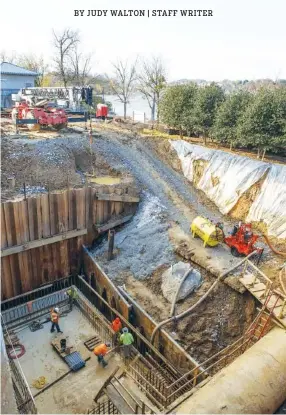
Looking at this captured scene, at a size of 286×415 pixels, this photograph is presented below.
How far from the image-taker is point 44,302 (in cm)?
1403

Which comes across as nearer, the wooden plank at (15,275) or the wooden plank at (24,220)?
the wooden plank at (24,220)

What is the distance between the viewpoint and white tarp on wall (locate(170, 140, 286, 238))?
15148 millimetres

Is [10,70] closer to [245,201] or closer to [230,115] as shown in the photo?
[230,115]

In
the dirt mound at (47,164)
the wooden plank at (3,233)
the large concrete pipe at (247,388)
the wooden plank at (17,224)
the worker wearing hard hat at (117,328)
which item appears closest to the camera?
the large concrete pipe at (247,388)

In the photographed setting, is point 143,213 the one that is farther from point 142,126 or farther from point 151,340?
point 142,126

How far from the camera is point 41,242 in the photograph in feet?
46.6

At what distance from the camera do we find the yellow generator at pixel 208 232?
1379cm

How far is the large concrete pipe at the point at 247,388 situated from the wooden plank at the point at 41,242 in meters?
9.31

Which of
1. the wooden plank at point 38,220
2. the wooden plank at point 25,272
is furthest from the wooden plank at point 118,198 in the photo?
the wooden plank at point 25,272

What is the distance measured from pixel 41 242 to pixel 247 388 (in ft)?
33.6

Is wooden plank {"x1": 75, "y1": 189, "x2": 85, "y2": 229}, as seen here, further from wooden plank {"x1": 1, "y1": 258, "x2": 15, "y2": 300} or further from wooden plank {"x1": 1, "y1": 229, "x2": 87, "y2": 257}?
wooden plank {"x1": 1, "y1": 258, "x2": 15, "y2": 300}

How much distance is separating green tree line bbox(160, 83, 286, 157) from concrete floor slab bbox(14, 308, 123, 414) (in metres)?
13.2

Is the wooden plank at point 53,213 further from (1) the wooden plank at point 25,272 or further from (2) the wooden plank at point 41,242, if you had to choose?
(1) the wooden plank at point 25,272

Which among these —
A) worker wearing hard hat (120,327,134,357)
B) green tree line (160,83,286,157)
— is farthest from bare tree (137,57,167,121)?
worker wearing hard hat (120,327,134,357)
